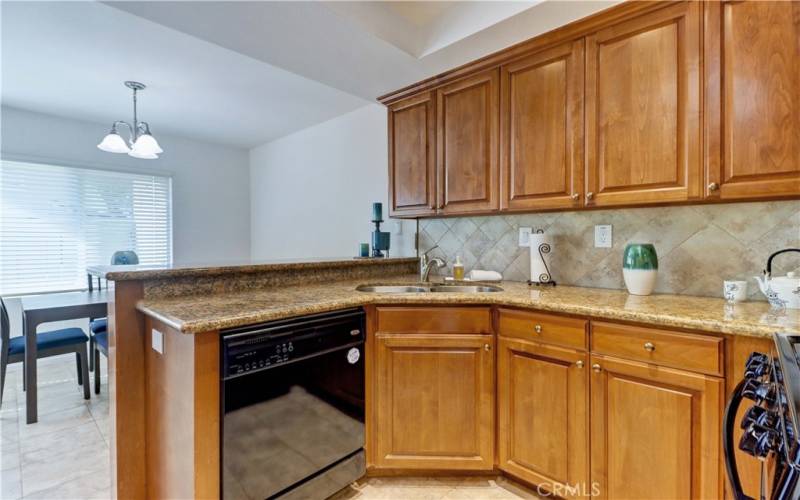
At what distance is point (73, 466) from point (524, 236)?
2.83 m

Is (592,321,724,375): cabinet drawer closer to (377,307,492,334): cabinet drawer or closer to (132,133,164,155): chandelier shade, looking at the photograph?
(377,307,492,334): cabinet drawer

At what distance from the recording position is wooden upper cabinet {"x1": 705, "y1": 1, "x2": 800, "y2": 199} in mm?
1330

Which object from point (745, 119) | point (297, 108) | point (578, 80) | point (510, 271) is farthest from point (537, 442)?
point (297, 108)

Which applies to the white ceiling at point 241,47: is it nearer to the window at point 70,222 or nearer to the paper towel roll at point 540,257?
the window at point 70,222

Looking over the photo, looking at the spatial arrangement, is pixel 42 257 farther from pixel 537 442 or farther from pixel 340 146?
pixel 537 442

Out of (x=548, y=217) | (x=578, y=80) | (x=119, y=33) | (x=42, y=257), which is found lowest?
(x=42, y=257)

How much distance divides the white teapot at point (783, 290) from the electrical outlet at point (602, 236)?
2.10ft

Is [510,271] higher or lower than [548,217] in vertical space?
lower

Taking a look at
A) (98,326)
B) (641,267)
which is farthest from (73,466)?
(641,267)

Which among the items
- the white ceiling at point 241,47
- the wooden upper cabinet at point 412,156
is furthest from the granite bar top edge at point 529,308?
the white ceiling at point 241,47

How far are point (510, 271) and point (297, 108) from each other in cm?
251

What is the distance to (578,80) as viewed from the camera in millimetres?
1808

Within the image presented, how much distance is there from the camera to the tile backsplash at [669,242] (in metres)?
1.58

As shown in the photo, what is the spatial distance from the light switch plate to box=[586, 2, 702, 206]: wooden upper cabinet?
78.1 inches
